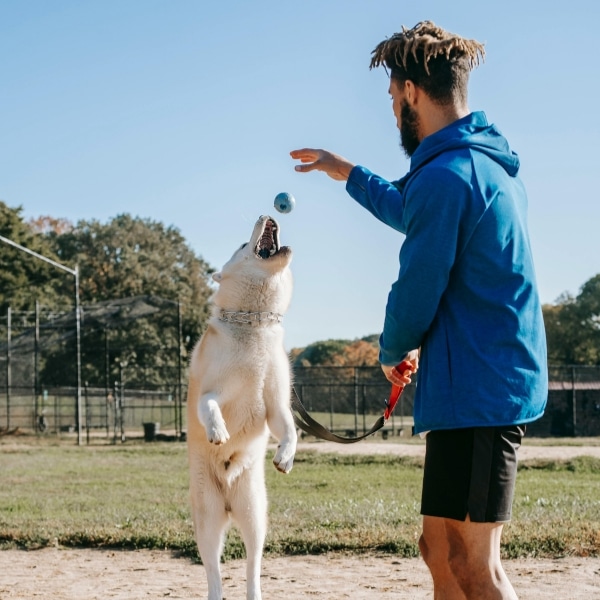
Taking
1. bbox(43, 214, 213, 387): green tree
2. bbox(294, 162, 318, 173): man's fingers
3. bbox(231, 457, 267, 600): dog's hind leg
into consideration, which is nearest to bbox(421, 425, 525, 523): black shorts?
bbox(294, 162, 318, 173): man's fingers

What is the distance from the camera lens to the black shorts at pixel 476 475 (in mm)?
2896

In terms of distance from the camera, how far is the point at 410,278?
2.91 m

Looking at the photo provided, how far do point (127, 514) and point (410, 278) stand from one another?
265 inches

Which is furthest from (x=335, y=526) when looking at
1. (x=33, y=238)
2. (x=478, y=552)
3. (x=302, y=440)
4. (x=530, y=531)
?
(x=33, y=238)

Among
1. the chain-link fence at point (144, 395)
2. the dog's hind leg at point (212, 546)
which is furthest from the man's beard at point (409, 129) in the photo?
the chain-link fence at point (144, 395)

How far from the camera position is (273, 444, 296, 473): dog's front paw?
4.61 metres

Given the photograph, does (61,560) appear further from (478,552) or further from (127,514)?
(478,552)

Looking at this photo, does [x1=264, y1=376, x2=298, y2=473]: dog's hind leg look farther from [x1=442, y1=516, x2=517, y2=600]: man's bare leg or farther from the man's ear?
the man's ear

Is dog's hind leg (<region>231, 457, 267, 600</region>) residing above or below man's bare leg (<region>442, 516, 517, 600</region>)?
below

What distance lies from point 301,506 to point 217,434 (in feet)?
17.0

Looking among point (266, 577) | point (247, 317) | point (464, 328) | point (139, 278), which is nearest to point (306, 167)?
point (247, 317)

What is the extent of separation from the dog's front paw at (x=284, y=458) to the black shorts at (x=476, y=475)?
1707mm

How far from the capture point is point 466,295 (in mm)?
2973

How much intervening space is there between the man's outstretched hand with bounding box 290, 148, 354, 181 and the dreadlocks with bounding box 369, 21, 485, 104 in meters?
0.72
